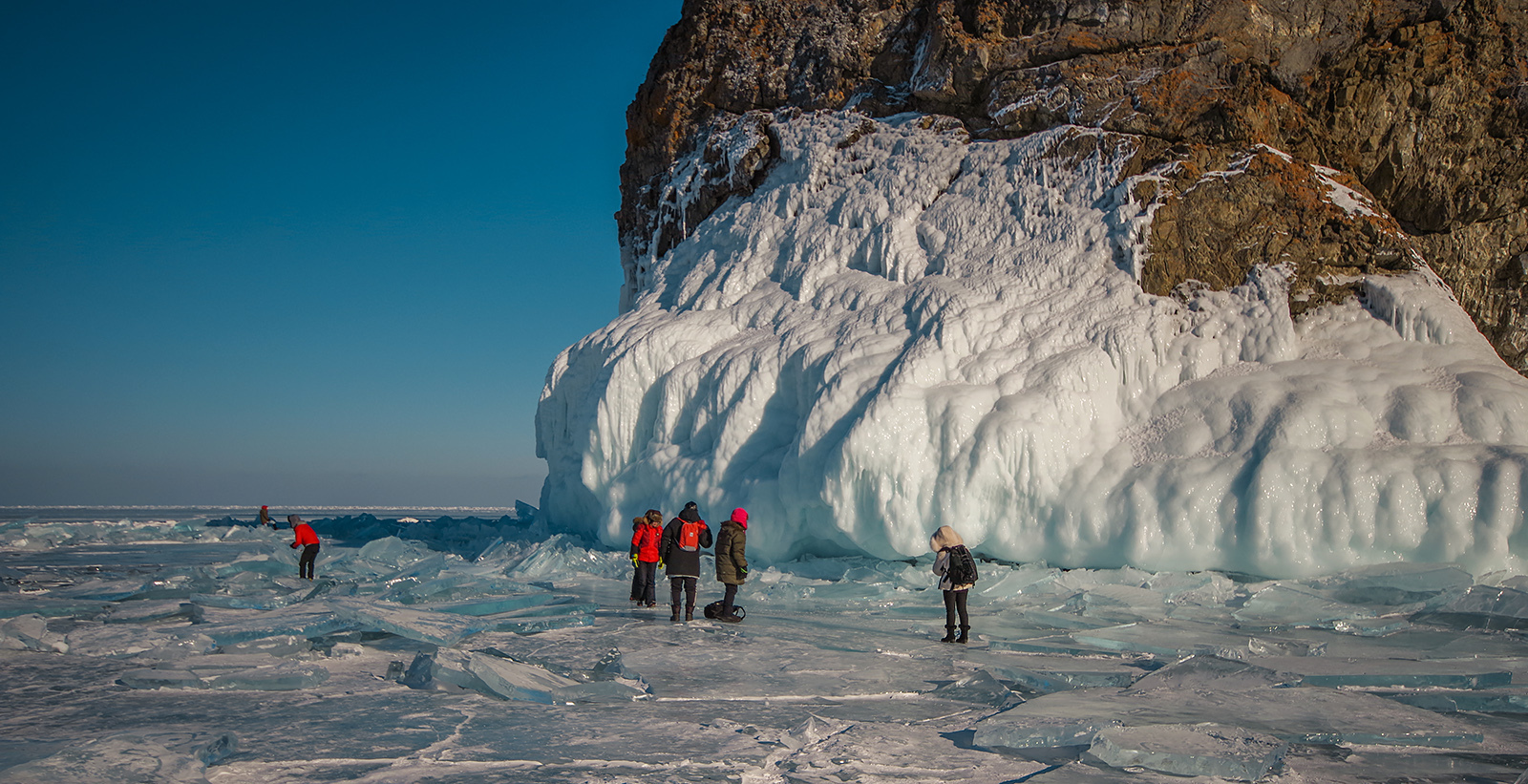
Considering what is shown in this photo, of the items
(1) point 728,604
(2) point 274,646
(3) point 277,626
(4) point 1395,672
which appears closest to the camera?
(4) point 1395,672

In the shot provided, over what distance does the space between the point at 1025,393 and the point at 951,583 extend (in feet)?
18.8

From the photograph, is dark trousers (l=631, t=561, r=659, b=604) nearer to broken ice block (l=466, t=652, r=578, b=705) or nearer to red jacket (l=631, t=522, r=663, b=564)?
red jacket (l=631, t=522, r=663, b=564)

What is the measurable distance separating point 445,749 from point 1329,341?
44.4ft

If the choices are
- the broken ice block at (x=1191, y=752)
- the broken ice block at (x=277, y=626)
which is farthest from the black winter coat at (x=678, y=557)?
the broken ice block at (x=1191, y=752)

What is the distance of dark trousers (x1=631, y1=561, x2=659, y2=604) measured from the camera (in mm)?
10188

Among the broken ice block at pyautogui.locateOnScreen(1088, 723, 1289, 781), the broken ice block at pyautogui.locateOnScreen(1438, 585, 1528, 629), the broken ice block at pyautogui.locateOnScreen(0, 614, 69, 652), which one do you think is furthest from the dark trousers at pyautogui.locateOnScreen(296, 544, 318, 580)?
the broken ice block at pyautogui.locateOnScreen(1438, 585, 1528, 629)

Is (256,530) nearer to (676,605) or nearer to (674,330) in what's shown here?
(674,330)

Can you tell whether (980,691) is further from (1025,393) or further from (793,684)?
(1025,393)

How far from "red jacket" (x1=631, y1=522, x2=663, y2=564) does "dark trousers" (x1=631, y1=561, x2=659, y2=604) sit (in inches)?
2.2

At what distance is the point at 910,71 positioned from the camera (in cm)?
1803

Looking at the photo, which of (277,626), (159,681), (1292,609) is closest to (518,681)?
(159,681)

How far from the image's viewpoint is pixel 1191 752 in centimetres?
412

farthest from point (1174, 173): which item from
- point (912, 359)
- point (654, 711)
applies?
point (654, 711)

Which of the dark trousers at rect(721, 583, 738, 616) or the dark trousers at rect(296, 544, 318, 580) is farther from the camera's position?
the dark trousers at rect(296, 544, 318, 580)
